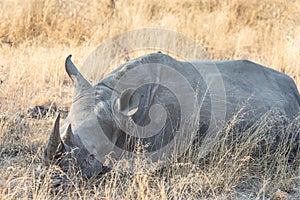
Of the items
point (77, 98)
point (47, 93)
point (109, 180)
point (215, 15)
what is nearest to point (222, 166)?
point (109, 180)

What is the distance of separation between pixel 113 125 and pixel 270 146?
5.84 ft

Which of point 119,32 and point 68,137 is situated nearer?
point 68,137

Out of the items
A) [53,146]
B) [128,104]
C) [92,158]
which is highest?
[128,104]

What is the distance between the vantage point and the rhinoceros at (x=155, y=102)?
3.85m

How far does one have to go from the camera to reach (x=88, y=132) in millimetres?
3836

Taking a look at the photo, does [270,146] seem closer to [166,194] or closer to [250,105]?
[250,105]

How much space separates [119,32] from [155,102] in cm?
Result: 550

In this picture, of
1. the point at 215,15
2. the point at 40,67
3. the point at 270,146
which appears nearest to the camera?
the point at 270,146

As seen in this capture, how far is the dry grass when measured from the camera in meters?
4.05

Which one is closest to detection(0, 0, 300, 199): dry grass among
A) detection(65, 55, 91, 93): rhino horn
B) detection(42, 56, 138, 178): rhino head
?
detection(42, 56, 138, 178): rhino head

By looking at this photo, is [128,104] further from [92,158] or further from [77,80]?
[77,80]

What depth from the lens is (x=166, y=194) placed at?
13.0 feet

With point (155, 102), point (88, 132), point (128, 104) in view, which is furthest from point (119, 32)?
point (88, 132)

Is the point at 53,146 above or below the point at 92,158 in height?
above
